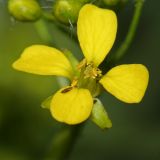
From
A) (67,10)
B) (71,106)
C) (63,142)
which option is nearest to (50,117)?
(63,142)

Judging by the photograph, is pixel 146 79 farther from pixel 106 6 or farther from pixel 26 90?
pixel 26 90

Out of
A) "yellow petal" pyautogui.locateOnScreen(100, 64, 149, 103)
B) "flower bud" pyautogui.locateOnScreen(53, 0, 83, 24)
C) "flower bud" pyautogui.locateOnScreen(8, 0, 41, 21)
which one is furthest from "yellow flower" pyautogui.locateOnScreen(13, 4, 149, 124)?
"flower bud" pyautogui.locateOnScreen(8, 0, 41, 21)

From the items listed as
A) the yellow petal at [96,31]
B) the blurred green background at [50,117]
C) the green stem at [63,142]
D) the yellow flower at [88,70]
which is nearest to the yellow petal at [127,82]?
the yellow flower at [88,70]

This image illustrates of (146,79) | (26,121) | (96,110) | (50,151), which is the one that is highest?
(146,79)

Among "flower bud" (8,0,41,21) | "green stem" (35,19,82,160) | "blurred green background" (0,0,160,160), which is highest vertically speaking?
"flower bud" (8,0,41,21)

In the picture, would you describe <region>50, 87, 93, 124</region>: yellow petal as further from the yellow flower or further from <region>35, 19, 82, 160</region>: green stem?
<region>35, 19, 82, 160</region>: green stem

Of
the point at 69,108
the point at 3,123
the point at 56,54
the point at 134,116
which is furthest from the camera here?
the point at 134,116

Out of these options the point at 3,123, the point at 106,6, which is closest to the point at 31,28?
the point at 3,123

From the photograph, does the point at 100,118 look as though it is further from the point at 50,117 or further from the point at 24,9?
the point at 50,117
